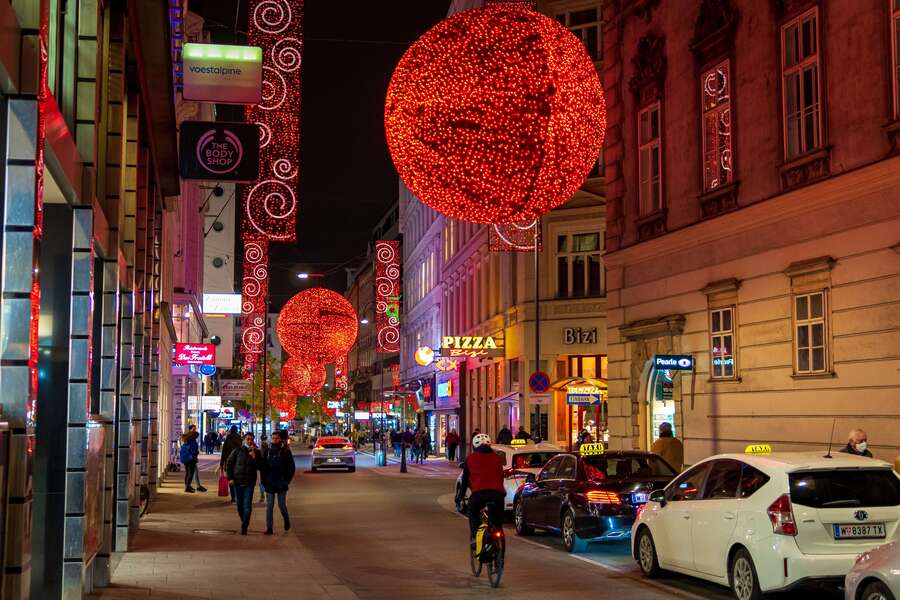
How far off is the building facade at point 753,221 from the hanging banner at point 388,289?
38.9 metres

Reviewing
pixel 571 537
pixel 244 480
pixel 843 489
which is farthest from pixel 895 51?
pixel 244 480

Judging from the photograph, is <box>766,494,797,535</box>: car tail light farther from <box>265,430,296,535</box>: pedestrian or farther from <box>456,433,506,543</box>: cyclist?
<box>265,430,296,535</box>: pedestrian

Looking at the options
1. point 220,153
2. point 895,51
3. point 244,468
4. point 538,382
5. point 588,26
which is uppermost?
point 588,26

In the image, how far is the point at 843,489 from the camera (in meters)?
12.1

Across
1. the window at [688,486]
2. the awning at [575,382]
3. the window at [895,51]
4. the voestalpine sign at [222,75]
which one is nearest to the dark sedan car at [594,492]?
the window at [688,486]

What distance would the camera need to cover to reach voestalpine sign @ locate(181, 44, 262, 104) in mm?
19922

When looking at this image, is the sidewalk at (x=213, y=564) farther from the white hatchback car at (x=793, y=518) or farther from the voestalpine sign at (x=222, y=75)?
the voestalpine sign at (x=222, y=75)

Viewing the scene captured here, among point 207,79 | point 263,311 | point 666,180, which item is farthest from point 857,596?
point 263,311

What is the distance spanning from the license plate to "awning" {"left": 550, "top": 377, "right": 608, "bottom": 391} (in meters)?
29.7

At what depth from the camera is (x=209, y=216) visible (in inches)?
3282

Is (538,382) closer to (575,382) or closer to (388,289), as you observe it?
(575,382)

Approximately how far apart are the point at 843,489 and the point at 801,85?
10915mm

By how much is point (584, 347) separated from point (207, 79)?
2811cm

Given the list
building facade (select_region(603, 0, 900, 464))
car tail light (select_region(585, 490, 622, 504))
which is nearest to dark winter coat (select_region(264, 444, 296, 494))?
car tail light (select_region(585, 490, 622, 504))
